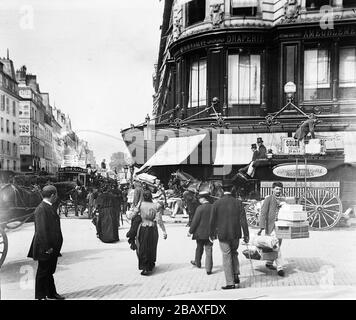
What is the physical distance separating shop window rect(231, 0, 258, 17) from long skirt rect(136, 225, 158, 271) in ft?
36.5

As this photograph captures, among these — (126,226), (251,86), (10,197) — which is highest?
(251,86)

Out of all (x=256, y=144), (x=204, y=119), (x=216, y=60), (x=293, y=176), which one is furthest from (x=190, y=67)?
(x=293, y=176)

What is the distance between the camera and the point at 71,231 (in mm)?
13469

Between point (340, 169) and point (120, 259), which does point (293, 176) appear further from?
point (120, 259)

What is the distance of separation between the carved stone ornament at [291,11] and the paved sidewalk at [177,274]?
8893mm

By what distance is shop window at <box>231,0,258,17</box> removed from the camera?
16.4 meters

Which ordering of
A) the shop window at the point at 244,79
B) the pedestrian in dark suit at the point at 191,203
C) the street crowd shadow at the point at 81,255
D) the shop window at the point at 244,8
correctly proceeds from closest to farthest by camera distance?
the street crowd shadow at the point at 81,255 → the pedestrian in dark suit at the point at 191,203 → the shop window at the point at 244,8 → the shop window at the point at 244,79

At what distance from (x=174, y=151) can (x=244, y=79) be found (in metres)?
4.67

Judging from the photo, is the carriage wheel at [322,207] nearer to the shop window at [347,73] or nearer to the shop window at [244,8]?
the shop window at [347,73]

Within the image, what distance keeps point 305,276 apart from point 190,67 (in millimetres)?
12500

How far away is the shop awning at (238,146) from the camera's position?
13.4m

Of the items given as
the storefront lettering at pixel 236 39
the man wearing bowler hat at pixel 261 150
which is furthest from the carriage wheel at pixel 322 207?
the storefront lettering at pixel 236 39

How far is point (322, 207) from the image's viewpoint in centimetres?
1198

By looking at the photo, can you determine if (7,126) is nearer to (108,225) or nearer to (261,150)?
(108,225)
